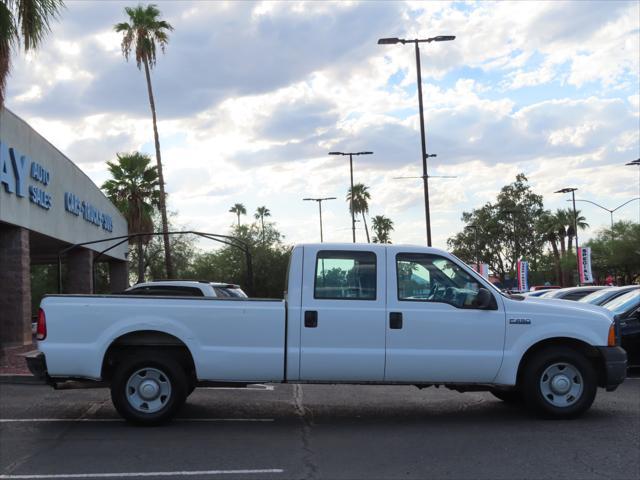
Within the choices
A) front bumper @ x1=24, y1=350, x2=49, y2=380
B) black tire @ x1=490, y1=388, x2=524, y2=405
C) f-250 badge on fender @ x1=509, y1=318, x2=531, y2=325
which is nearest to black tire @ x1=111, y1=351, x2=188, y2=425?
front bumper @ x1=24, y1=350, x2=49, y2=380

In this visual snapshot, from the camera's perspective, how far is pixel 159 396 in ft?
26.4

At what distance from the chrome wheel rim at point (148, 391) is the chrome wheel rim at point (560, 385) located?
419 cm

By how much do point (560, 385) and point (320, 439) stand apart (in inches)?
112

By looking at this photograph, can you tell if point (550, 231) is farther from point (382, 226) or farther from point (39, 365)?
point (39, 365)

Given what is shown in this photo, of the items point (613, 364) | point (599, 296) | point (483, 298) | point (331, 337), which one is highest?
point (483, 298)

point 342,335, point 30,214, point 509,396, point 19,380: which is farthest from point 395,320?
point 30,214

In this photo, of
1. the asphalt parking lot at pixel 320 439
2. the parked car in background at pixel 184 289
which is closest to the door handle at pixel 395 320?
the asphalt parking lot at pixel 320 439

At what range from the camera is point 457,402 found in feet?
32.3

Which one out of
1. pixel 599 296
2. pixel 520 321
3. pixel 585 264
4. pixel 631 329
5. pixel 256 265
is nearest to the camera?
pixel 520 321

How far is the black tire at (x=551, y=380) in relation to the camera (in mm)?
8234

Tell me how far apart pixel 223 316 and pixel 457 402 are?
368 cm

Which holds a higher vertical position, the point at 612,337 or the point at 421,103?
the point at 421,103

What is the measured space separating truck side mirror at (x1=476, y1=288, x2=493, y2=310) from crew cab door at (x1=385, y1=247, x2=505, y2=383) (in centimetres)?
9

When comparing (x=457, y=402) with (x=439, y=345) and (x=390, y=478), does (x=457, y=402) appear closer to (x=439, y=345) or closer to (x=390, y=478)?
(x=439, y=345)
